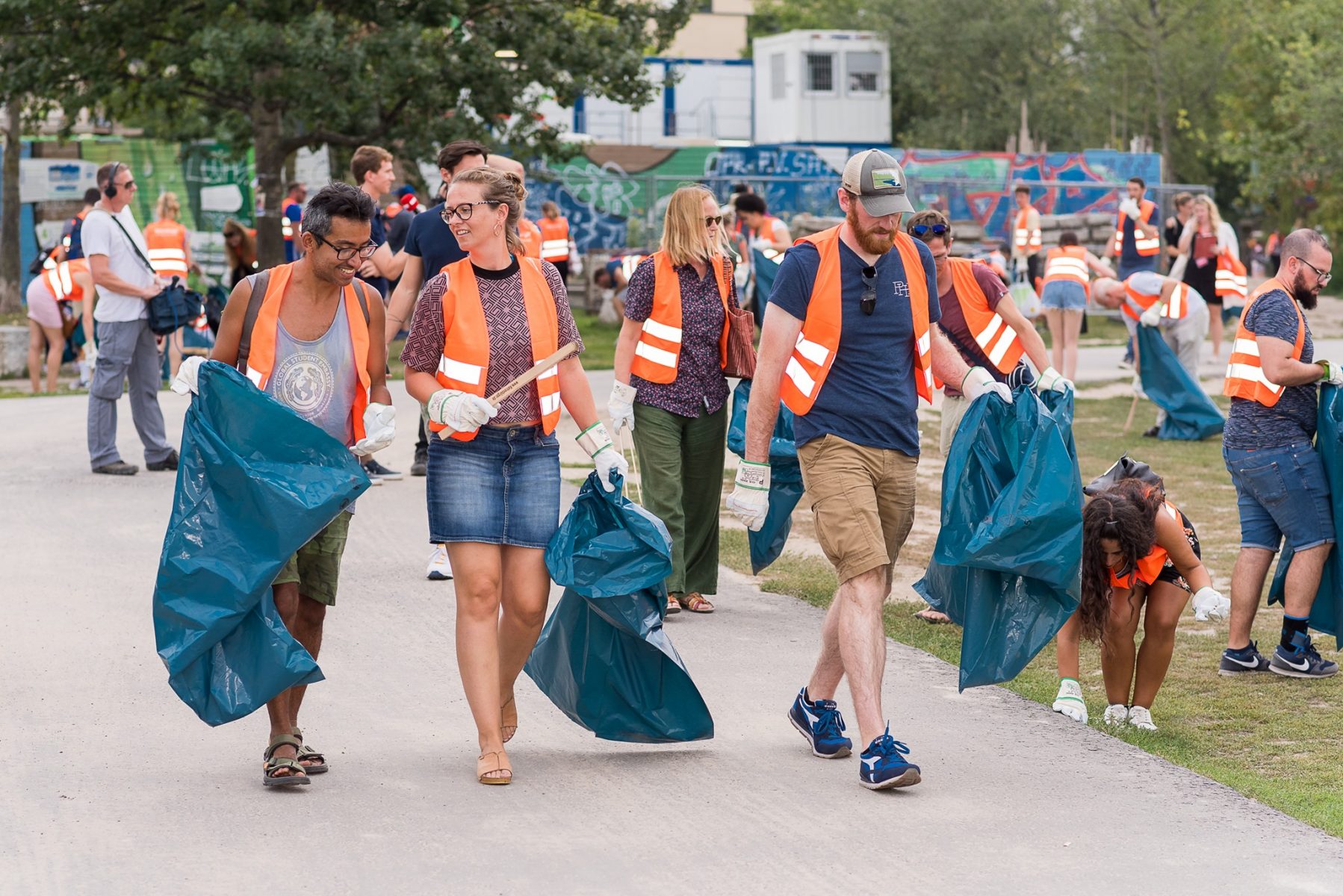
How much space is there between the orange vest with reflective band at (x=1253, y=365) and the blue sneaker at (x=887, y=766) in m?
2.59

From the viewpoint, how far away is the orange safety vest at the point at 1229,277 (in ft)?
55.3

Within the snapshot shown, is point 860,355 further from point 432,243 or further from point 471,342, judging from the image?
point 432,243

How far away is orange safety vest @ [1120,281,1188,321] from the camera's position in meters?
13.5

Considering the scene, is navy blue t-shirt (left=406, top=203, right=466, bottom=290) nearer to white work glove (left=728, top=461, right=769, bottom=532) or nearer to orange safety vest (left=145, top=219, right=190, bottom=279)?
white work glove (left=728, top=461, right=769, bottom=532)

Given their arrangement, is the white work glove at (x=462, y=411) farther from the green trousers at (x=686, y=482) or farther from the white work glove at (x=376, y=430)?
the green trousers at (x=686, y=482)

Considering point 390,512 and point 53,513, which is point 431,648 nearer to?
point 390,512

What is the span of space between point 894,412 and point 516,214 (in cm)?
129

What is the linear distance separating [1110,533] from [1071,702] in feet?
2.00

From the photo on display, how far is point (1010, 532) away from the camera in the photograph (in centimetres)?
532

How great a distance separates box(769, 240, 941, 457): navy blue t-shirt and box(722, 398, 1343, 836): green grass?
1.39 m

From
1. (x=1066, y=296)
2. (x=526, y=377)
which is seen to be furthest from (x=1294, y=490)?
(x=1066, y=296)

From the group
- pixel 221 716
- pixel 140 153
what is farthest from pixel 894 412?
pixel 140 153

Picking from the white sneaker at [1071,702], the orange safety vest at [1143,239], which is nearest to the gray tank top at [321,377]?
the white sneaker at [1071,702]

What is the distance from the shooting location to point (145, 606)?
23.6ft
